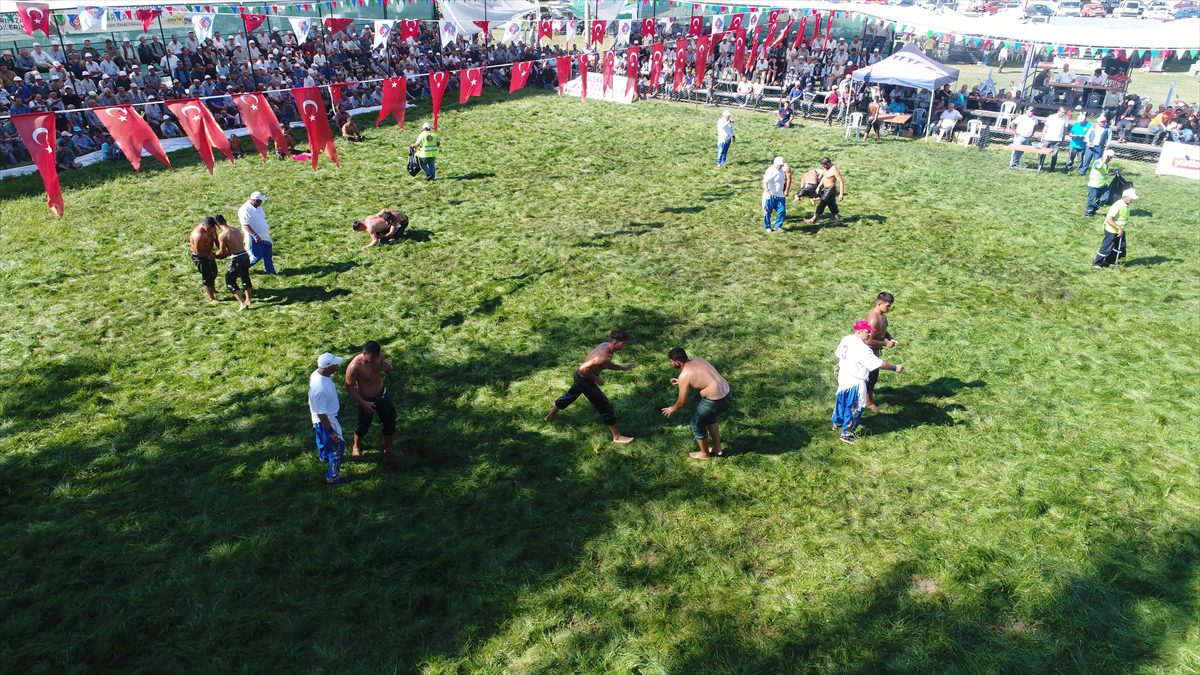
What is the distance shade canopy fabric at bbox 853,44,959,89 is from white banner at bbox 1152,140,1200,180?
23.9 feet

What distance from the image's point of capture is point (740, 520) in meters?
8.00

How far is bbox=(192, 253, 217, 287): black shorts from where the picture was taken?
41.4ft

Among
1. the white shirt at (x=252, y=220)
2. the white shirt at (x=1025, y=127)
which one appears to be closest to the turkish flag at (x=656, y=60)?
the white shirt at (x=1025, y=127)

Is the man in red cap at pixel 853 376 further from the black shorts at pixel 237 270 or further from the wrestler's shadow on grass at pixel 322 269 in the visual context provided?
the black shorts at pixel 237 270

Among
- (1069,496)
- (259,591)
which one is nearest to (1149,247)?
(1069,496)

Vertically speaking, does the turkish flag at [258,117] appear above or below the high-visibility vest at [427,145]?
above

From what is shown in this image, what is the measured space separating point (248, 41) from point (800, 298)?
28185 mm

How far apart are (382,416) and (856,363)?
600 cm

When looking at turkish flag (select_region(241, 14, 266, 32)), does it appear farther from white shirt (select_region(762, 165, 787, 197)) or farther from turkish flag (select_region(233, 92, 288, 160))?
white shirt (select_region(762, 165, 787, 197))

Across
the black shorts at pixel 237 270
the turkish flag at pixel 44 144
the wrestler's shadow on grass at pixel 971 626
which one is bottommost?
the wrestler's shadow on grass at pixel 971 626

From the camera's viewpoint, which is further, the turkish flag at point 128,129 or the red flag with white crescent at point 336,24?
the red flag with white crescent at point 336,24

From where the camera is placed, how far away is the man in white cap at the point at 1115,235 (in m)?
14.4

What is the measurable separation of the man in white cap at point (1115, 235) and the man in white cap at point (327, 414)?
1501 cm

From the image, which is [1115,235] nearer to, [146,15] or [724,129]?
[724,129]
